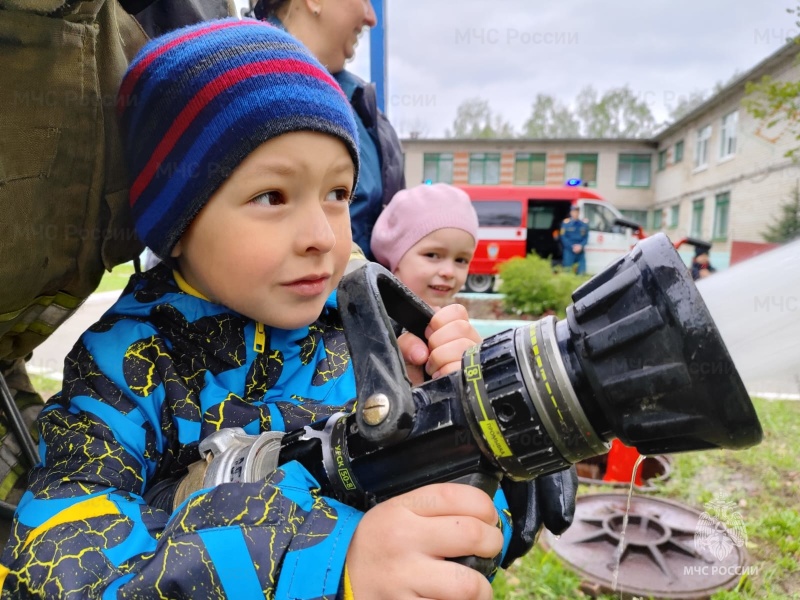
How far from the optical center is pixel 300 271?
104 cm

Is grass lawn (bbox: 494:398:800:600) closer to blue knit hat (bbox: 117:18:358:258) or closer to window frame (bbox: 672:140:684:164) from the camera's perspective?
blue knit hat (bbox: 117:18:358:258)

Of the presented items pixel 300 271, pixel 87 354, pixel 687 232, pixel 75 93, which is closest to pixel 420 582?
pixel 300 271

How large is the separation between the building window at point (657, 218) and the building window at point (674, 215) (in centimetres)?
73

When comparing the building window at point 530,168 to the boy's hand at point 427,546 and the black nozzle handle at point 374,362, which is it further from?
the boy's hand at point 427,546

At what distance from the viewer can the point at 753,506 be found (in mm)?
2850

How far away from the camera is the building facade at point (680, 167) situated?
1698 centimetres

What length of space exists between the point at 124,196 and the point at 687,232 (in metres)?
24.7

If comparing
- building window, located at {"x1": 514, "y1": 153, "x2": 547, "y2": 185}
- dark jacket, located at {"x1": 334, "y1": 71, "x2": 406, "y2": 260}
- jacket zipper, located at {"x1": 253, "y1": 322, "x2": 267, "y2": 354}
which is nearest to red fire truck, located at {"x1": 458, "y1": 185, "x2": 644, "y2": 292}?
building window, located at {"x1": 514, "y1": 153, "x2": 547, "y2": 185}

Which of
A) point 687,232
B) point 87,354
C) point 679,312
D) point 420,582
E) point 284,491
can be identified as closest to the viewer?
point 679,312

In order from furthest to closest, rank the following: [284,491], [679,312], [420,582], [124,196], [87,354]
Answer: [124,196] → [87,354] → [284,491] → [420,582] → [679,312]

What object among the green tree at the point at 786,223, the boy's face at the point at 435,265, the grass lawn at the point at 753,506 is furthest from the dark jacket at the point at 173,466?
the green tree at the point at 786,223

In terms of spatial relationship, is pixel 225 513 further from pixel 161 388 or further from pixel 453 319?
pixel 453 319

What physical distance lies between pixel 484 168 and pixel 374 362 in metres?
26.7

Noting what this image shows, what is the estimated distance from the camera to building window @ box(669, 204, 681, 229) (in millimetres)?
24219
